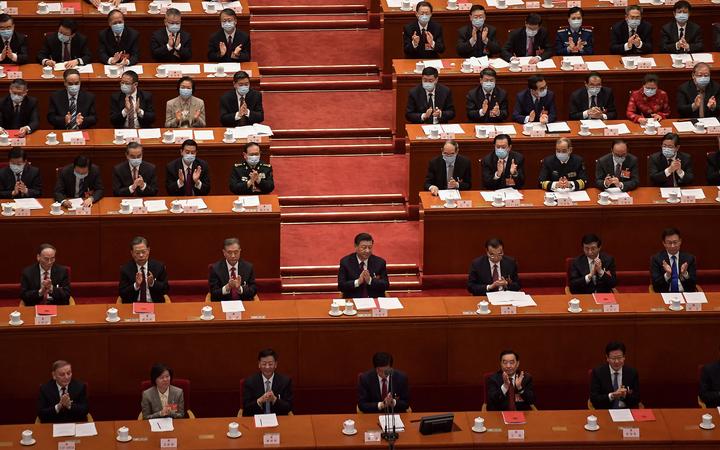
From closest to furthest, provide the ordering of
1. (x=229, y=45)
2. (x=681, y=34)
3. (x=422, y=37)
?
(x=229, y=45) → (x=422, y=37) → (x=681, y=34)

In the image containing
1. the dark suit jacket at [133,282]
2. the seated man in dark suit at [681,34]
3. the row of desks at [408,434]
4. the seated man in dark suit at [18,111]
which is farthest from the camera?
the seated man in dark suit at [681,34]

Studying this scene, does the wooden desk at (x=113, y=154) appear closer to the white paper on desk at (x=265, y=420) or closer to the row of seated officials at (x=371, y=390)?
the row of seated officials at (x=371, y=390)

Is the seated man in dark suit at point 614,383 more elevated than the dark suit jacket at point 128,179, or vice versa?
the dark suit jacket at point 128,179

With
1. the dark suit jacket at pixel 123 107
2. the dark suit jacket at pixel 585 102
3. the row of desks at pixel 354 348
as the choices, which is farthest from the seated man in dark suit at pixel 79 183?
the dark suit jacket at pixel 585 102

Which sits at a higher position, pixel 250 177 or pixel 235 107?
pixel 235 107

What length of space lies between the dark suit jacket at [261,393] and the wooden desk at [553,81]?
13.9ft

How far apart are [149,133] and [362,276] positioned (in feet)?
8.77

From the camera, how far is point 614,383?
A: 10.6m

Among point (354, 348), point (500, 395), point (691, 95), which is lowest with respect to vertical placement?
point (500, 395)

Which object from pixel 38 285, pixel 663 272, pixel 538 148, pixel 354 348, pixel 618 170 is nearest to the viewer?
pixel 354 348

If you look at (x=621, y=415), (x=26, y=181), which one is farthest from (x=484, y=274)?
(x=26, y=181)

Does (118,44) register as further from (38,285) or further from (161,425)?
(161,425)

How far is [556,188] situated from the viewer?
12.7 metres

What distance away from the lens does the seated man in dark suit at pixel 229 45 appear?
46.7 feet
